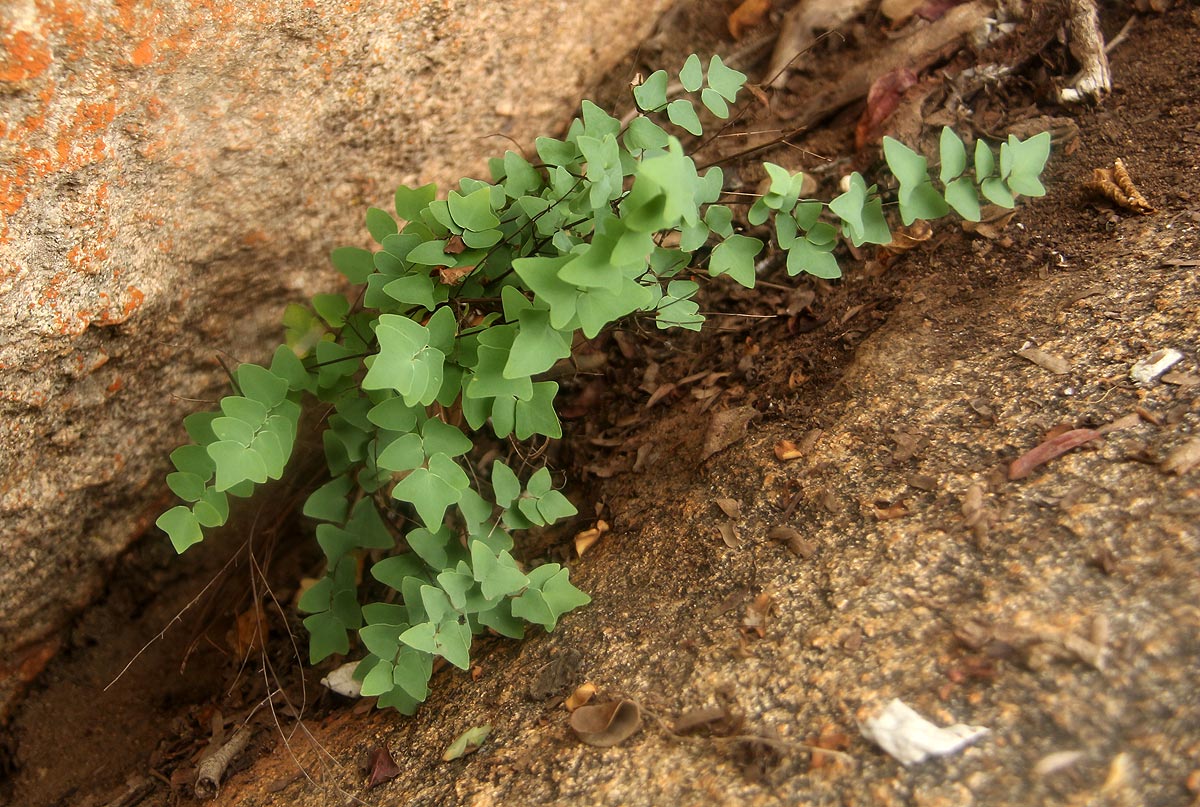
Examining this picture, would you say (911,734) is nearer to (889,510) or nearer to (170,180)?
(889,510)

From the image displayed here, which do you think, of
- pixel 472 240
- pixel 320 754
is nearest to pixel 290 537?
pixel 320 754

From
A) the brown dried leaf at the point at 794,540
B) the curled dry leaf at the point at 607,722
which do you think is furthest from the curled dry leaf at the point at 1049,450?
the curled dry leaf at the point at 607,722

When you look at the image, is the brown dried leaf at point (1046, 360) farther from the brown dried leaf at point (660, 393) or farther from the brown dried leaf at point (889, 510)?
the brown dried leaf at point (660, 393)

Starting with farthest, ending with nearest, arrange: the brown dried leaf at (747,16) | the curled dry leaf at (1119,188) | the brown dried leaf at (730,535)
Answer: the brown dried leaf at (747,16)
the curled dry leaf at (1119,188)
the brown dried leaf at (730,535)

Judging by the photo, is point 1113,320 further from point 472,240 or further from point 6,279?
point 6,279

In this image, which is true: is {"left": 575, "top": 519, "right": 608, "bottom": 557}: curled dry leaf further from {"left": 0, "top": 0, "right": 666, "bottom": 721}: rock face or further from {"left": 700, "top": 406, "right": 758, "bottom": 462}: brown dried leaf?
{"left": 0, "top": 0, "right": 666, "bottom": 721}: rock face

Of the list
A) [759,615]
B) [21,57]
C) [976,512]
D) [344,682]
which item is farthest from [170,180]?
[976,512]
